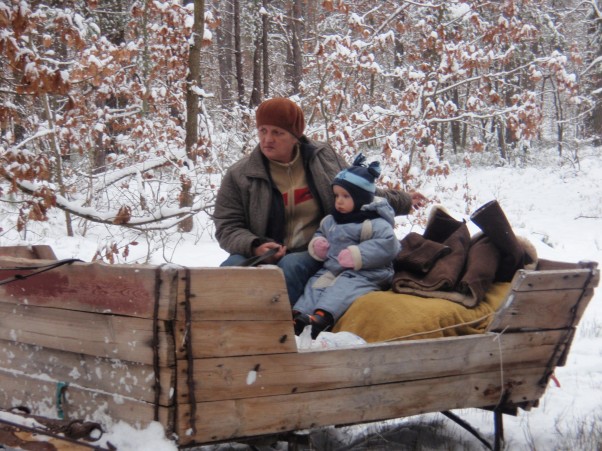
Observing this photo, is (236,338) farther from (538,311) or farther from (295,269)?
(538,311)

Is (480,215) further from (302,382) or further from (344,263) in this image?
(302,382)

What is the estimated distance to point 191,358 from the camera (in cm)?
218

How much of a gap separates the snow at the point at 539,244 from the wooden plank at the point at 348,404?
12 centimetres

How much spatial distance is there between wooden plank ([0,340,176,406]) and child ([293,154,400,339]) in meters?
1.05

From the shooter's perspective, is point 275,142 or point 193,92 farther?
point 193,92

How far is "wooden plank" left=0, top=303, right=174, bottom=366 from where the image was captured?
85.3 inches

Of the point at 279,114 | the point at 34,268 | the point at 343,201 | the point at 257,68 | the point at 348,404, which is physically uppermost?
the point at 257,68

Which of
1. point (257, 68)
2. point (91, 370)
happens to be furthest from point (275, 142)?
point (257, 68)

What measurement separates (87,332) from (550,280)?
1976mm

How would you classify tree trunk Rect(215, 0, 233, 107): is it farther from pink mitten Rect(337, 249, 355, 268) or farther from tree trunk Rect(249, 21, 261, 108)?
pink mitten Rect(337, 249, 355, 268)

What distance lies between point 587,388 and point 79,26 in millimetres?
4600

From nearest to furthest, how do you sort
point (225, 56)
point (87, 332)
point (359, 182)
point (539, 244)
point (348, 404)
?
point (87, 332)
point (348, 404)
point (359, 182)
point (539, 244)
point (225, 56)

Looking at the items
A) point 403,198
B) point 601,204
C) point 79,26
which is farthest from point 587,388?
point 601,204

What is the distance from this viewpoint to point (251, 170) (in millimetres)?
3732
